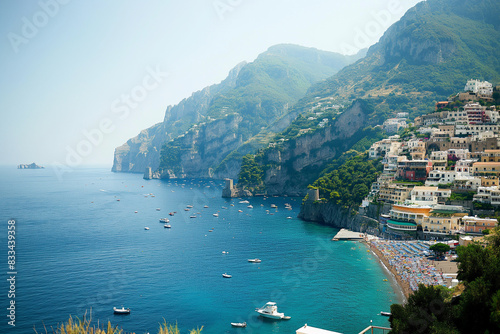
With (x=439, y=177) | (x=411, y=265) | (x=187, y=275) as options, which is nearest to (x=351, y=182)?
(x=439, y=177)

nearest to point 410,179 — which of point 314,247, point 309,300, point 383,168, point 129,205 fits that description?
point 383,168

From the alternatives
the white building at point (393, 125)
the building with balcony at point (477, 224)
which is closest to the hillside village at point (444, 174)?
the building with balcony at point (477, 224)

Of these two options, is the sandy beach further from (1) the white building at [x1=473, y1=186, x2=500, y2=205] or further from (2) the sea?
(1) the white building at [x1=473, y1=186, x2=500, y2=205]

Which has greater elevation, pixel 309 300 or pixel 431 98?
pixel 431 98

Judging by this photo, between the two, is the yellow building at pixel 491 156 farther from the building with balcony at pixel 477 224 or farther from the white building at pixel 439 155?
the building with balcony at pixel 477 224

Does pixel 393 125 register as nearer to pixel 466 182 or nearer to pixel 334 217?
pixel 334 217

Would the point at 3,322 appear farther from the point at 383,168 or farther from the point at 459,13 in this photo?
the point at 459,13

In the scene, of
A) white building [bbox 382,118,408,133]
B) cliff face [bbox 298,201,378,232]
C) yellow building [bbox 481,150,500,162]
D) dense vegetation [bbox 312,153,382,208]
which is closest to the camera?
yellow building [bbox 481,150,500,162]

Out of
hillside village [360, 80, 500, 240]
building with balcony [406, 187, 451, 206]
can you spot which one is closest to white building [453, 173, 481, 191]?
hillside village [360, 80, 500, 240]
